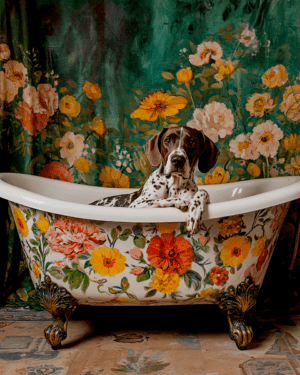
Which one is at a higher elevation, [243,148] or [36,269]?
[243,148]

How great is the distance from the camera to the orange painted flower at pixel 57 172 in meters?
2.51

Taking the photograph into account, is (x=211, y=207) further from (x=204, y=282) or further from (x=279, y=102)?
(x=279, y=102)

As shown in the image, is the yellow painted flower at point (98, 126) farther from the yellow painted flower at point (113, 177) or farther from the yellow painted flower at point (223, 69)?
the yellow painted flower at point (223, 69)

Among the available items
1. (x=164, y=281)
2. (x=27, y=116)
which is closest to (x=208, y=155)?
(x=164, y=281)

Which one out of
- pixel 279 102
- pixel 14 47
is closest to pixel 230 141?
pixel 279 102

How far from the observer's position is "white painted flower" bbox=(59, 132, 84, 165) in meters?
2.49

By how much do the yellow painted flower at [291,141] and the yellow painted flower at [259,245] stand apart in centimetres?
91

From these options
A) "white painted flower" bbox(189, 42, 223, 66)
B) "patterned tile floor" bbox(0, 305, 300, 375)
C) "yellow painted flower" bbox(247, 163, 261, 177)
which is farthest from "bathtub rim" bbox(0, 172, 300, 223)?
"white painted flower" bbox(189, 42, 223, 66)

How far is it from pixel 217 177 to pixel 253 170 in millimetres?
237

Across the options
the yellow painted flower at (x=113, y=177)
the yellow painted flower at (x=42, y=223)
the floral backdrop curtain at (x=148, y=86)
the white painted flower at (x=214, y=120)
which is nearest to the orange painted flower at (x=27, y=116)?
the floral backdrop curtain at (x=148, y=86)

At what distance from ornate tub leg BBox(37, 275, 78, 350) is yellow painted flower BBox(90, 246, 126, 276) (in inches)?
8.6

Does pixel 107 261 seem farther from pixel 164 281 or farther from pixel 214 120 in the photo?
pixel 214 120

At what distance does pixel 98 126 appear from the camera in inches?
97.6

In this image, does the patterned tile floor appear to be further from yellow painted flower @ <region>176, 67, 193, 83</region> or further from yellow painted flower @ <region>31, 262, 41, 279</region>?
yellow painted flower @ <region>176, 67, 193, 83</region>
